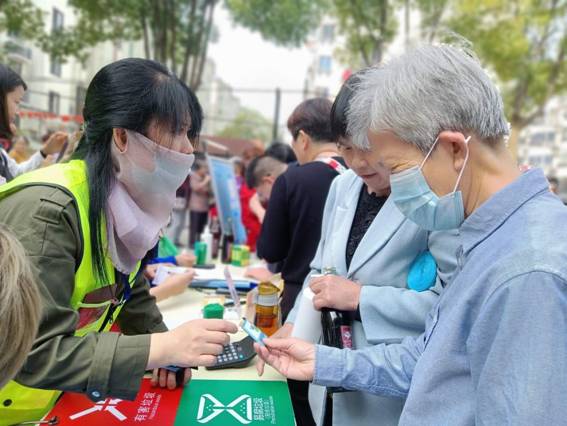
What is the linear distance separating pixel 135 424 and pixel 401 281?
91cm

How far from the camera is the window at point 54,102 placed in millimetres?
13315

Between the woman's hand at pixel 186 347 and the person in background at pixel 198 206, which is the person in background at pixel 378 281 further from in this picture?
the person in background at pixel 198 206

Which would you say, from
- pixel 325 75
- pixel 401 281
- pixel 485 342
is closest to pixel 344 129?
pixel 401 281

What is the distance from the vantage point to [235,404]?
141cm

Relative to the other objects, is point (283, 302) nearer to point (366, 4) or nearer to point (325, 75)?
point (366, 4)

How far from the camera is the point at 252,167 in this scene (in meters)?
3.92

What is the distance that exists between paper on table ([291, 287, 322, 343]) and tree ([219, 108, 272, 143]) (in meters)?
11.7

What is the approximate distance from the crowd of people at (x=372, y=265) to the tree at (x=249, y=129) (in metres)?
11.9

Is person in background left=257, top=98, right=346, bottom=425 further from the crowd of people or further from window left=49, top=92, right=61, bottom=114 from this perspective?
window left=49, top=92, right=61, bottom=114

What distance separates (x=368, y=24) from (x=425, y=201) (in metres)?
11.5

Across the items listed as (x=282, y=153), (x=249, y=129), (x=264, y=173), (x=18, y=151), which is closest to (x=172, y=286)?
(x=264, y=173)

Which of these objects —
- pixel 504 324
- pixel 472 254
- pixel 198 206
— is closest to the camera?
pixel 504 324

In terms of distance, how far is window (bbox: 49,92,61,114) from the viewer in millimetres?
13315

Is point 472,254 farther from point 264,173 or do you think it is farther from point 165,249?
point 264,173
